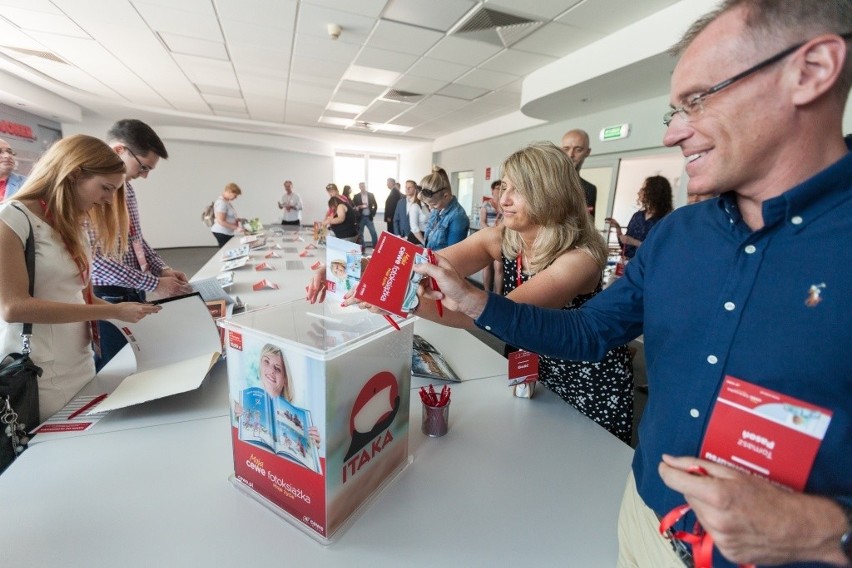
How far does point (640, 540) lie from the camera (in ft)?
2.03

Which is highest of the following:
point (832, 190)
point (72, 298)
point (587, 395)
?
point (832, 190)

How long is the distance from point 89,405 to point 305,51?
4051 mm

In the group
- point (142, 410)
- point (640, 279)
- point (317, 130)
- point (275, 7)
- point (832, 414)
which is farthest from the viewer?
point (317, 130)

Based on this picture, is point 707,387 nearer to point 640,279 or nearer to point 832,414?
point 832,414

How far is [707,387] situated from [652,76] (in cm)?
397

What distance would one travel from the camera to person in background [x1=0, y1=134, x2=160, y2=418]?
102 centimetres

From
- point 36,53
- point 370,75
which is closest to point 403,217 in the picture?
point 370,75

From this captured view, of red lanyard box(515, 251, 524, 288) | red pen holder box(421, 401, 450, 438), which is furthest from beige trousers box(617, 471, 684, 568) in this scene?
red lanyard box(515, 251, 524, 288)

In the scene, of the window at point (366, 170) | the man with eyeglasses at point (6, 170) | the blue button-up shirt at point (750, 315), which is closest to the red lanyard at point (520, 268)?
the blue button-up shirt at point (750, 315)

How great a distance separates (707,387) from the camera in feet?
1.84

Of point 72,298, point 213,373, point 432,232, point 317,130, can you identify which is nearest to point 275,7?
point 432,232

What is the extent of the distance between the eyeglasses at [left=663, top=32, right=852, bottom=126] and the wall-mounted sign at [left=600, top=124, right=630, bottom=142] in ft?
14.9

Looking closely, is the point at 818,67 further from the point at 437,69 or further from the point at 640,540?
the point at 437,69

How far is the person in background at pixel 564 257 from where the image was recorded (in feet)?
3.79
